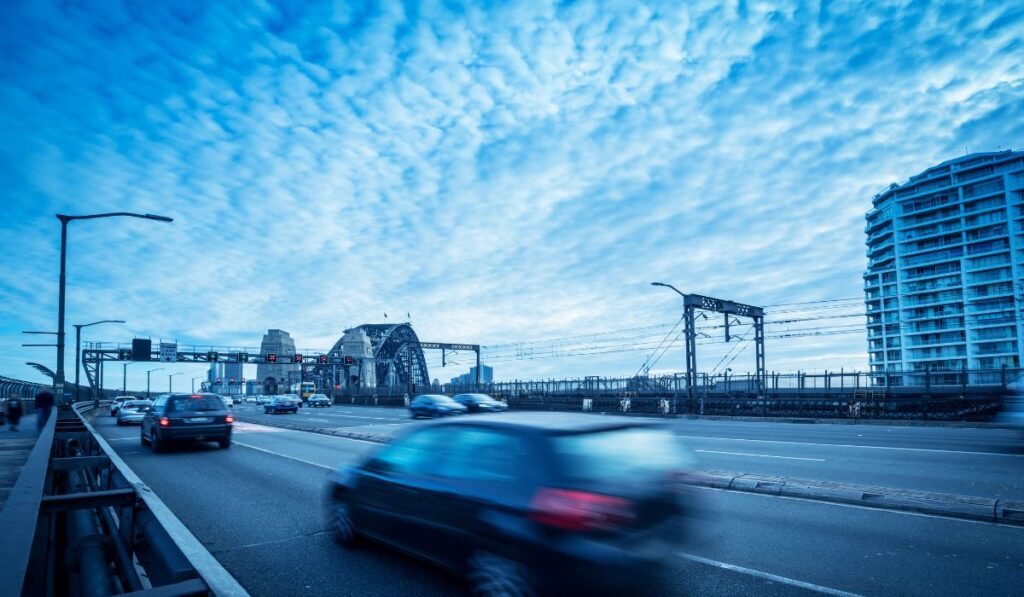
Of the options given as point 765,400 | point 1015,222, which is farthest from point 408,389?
point 1015,222

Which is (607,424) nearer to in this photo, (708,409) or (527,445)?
(527,445)

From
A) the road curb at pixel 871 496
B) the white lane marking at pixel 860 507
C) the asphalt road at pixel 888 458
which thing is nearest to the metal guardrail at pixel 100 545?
the road curb at pixel 871 496

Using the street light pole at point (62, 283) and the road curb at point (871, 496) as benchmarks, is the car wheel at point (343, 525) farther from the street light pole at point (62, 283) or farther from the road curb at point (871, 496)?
the street light pole at point (62, 283)

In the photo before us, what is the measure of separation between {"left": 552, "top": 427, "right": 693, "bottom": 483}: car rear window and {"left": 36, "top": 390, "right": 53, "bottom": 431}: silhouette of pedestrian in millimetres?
20392

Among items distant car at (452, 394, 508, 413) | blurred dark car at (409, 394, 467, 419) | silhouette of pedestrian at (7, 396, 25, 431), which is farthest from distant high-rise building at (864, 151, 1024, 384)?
silhouette of pedestrian at (7, 396, 25, 431)

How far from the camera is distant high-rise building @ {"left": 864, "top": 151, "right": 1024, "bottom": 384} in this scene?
79250 mm

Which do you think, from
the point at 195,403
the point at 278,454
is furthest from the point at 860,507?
the point at 195,403

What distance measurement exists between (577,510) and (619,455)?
655 mm

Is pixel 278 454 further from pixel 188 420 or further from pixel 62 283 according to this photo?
pixel 62 283

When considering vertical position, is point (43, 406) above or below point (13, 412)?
above

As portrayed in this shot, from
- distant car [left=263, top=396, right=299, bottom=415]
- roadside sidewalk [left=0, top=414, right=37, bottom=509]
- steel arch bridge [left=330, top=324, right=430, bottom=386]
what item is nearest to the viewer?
roadside sidewalk [left=0, top=414, right=37, bottom=509]

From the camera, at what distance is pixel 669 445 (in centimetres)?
474

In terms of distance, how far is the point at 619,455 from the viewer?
423 cm

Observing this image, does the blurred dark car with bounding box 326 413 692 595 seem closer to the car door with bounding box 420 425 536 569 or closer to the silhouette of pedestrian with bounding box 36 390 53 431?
the car door with bounding box 420 425 536 569
